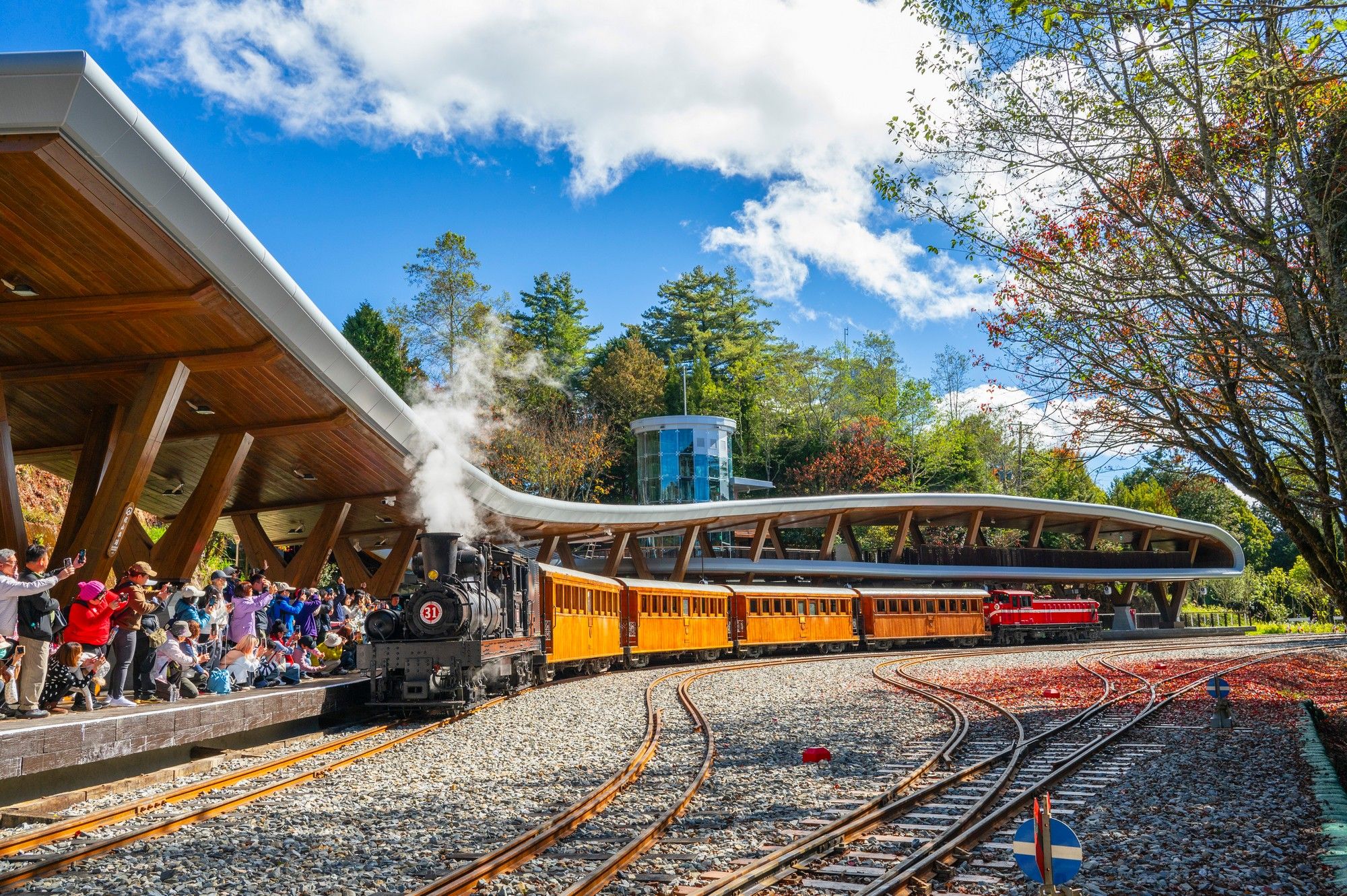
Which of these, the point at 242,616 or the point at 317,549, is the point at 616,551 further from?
the point at 242,616

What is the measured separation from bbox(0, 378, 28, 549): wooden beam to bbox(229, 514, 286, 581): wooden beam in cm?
1184

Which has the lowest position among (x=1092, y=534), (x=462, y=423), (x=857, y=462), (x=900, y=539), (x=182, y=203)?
(x=900, y=539)

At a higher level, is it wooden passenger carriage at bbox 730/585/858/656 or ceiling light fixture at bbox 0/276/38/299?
ceiling light fixture at bbox 0/276/38/299

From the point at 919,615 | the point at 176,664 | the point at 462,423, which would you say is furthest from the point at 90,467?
the point at 919,615

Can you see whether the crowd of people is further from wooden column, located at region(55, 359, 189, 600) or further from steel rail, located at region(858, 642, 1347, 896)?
steel rail, located at region(858, 642, 1347, 896)

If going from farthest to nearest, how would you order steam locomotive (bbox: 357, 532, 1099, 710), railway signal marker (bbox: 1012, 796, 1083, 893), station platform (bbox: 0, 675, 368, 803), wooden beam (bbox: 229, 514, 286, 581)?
wooden beam (bbox: 229, 514, 286, 581) < steam locomotive (bbox: 357, 532, 1099, 710) < station platform (bbox: 0, 675, 368, 803) < railway signal marker (bbox: 1012, 796, 1083, 893)

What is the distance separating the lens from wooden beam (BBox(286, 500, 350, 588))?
83.1ft

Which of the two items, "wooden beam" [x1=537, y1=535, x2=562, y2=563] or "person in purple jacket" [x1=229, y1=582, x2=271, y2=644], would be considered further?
"wooden beam" [x1=537, y1=535, x2=562, y2=563]

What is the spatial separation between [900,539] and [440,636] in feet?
121

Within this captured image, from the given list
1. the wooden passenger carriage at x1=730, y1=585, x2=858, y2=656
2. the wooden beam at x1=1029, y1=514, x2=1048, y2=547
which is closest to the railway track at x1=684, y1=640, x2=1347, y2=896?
the wooden passenger carriage at x1=730, y1=585, x2=858, y2=656

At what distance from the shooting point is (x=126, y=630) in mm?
10359

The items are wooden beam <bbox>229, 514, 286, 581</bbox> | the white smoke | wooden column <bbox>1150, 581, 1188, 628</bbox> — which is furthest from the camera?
wooden column <bbox>1150, 581, 1188, 628</bbox>

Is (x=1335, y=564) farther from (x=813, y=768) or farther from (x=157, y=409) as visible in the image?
(x=157, y=409)

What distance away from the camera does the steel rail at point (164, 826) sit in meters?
5.89
